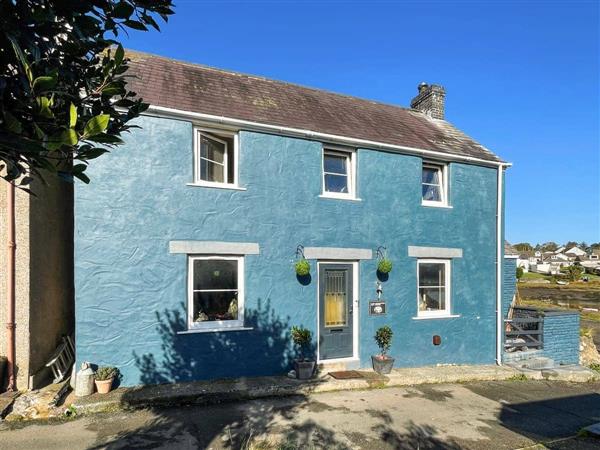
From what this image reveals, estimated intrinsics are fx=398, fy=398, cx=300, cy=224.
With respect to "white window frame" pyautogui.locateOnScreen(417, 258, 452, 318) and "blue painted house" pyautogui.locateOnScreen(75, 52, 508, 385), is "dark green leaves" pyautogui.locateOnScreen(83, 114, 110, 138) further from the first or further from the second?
"white window frame" pyautogui.locateOnScreen(417, 258, 452, 318)

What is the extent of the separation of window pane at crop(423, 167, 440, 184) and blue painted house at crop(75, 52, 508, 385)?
33 millimetres

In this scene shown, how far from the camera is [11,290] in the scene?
7051 mm

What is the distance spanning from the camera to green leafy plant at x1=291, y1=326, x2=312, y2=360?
340 inches

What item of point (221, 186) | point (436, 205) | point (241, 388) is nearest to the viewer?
point (241, 388)

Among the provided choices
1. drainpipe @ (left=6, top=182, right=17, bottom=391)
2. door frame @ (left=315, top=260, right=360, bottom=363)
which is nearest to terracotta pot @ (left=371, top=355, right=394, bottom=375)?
door frame @ (left=315, top=260, right=360, bottom=363)

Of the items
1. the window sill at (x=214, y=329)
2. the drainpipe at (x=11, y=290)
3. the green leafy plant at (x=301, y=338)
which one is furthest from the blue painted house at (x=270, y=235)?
the drainpipe at (x=11, y=290)

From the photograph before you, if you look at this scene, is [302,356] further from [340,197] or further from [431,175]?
[431,175]

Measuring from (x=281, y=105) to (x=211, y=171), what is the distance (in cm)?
292

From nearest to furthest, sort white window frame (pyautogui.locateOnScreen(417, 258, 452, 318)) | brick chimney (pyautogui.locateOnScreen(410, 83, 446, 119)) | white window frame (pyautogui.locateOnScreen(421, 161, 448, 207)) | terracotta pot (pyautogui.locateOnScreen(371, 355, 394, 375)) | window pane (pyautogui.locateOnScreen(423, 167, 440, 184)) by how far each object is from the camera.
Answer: terracotta pot (pyautogui.locateOnScreen(371, 355, 394, 375)), white window frame (pyautogui.locateOnScreen(417, 258, 452, 318)), white window frame (pyautogui.locateOnScreen(421, 161, 448, 207)), window pane (pyautogui.locateOnScreen(423, 167, 440, 184)), brick chimney (pyautogui.locateOnScreen(410, 83, 446, 119))

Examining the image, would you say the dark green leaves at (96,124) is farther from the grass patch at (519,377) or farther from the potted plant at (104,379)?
the grass patch at (519,377)

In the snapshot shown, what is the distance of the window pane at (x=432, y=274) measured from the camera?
1067cm

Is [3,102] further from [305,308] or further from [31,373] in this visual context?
[305,308]

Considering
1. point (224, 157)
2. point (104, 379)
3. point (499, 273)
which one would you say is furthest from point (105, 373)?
point (499, 273)

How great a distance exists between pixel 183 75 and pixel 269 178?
3.77m
